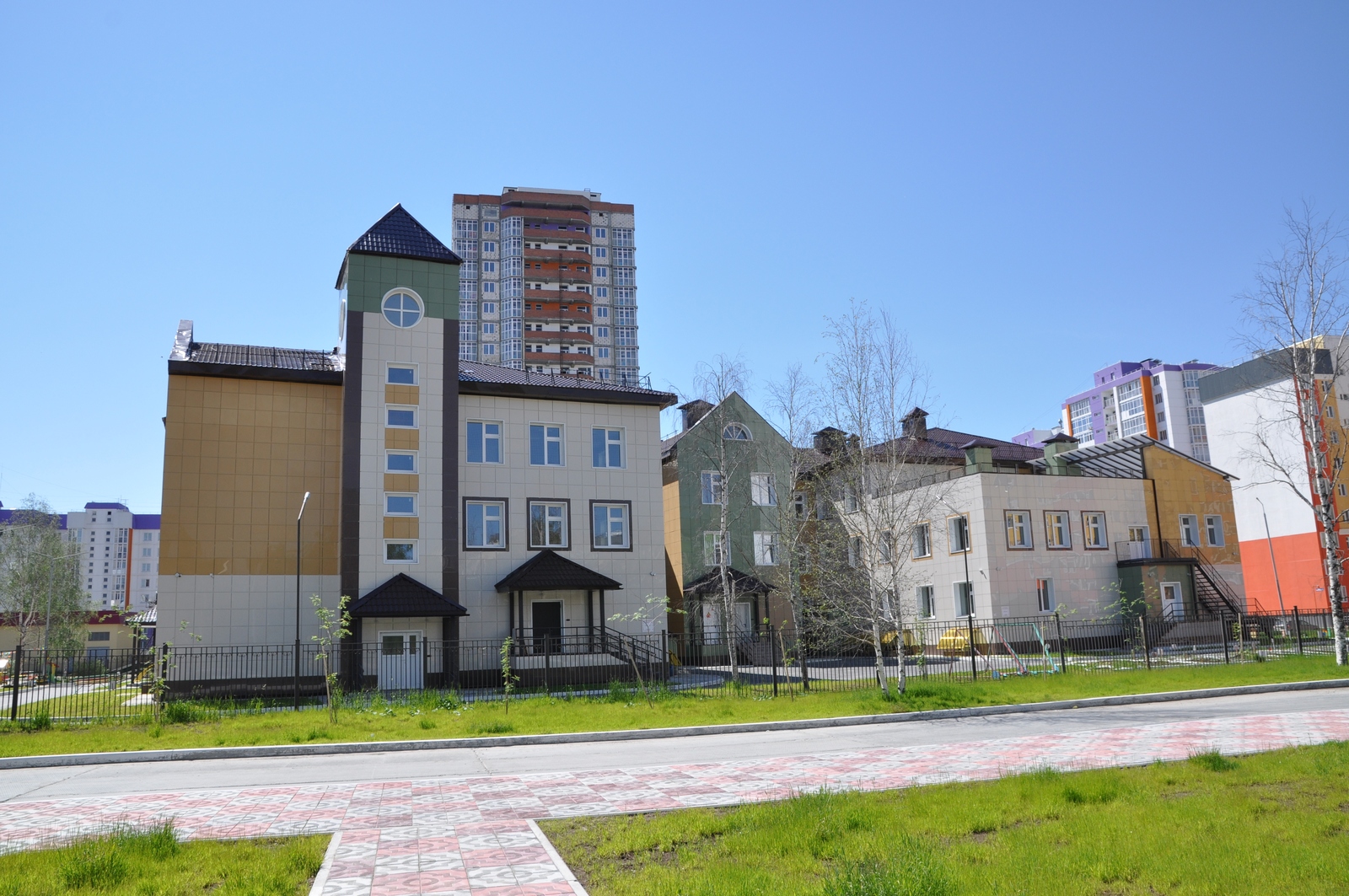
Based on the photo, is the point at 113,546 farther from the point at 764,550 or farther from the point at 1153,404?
the point at 1153,404

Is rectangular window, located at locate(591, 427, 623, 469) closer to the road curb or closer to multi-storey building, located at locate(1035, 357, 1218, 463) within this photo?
the road curb

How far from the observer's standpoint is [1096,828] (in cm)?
763

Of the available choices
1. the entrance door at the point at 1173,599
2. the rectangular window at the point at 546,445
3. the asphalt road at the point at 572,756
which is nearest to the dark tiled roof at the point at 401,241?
the rectangular window at the point at 546,445

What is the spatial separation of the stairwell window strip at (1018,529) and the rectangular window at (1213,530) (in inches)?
408

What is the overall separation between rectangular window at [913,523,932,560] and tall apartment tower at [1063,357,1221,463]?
8561 cm

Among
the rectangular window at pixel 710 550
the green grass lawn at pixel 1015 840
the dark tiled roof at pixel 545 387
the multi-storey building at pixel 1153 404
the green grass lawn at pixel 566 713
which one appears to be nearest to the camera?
the green grass lawn at pixel 1015 840

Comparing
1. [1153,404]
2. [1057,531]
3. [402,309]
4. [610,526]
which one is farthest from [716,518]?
[1153,404]

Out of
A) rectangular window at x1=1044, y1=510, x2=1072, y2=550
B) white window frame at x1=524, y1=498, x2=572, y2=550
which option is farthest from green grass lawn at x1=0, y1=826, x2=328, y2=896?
rectangular window at x1=1044, y1=510, x2=1072, y2=550

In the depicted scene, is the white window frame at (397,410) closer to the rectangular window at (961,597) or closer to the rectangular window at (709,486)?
the rectangular window at (709,486)

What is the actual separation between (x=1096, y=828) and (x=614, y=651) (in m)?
24.4

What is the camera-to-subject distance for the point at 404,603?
92.7ft

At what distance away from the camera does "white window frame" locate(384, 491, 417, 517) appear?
29500 millimetres

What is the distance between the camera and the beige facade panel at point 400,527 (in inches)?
1156

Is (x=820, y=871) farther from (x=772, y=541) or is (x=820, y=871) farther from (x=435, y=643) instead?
(x=772, y=541)
